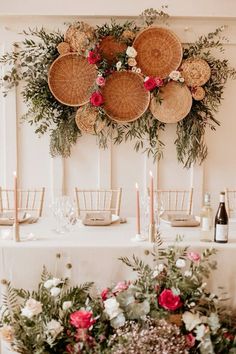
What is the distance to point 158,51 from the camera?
12.3 ft

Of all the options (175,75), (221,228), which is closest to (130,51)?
(175,75)

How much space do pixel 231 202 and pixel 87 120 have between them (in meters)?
1.51

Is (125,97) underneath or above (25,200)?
above

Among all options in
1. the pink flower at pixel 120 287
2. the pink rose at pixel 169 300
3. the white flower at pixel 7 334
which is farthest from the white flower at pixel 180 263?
the white flower at pixel 7 334

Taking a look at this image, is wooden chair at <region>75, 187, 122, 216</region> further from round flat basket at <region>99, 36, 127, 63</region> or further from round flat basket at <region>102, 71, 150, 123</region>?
round flat basket at <region>99, 36, 127, 63</region>

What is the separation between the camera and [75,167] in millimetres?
3932

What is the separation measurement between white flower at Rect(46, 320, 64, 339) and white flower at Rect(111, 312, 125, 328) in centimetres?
24

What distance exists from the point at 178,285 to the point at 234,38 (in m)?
2.65

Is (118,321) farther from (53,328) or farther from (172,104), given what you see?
(172,104)

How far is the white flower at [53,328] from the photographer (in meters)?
1.88

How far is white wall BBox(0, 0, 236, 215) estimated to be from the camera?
3.79m

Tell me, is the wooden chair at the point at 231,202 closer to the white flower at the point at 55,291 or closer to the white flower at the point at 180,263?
the white flower at the point at 180,263

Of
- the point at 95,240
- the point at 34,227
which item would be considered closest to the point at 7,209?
the point at 34,227

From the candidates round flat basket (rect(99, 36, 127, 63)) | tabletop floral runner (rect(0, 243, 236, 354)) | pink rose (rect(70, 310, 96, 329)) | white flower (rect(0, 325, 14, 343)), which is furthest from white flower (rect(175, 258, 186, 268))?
round flat basket (rect(99, 36, 127, 63))
